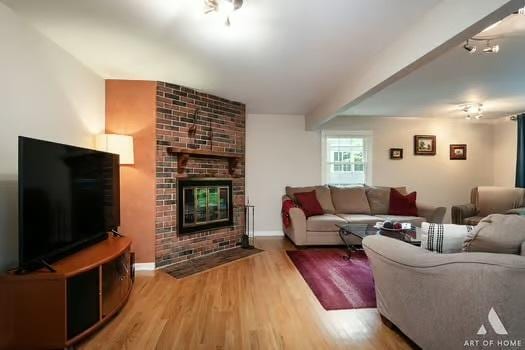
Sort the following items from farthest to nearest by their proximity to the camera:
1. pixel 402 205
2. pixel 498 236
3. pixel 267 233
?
1. pixel 267 233
2. pixel 402 205
3. pixel 498 236

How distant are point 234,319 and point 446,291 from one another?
58.5 inches

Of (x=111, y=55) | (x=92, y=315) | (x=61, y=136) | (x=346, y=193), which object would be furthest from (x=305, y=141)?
(x=92, y=315)

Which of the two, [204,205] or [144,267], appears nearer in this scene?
[144,267]

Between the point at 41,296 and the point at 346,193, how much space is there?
14.2 feet

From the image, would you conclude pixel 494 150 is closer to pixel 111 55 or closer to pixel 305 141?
pixel 305 141

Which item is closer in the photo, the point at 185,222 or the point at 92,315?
the point at 92,315

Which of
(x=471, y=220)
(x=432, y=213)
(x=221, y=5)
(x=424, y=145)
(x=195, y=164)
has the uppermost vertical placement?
(x=221, y=5)

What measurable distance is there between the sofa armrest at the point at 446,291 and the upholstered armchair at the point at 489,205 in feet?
11.5

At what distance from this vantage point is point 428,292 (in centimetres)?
157

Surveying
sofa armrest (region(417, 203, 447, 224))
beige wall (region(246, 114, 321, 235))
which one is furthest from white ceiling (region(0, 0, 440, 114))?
sofa armrest (region(417, 203, 447, 224))

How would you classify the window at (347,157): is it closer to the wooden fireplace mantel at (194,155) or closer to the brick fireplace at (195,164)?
the brick fireplace at (195,164)

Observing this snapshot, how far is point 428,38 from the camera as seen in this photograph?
1794 millimetres

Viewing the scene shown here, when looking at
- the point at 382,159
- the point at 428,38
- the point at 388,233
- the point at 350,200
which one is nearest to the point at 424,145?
the point at 382,159

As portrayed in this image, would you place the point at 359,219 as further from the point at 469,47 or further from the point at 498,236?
the point at 498,236
